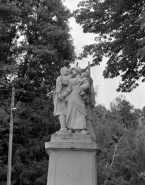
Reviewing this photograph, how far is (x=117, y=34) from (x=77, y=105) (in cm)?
588

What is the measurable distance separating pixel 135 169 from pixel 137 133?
285 centimetres

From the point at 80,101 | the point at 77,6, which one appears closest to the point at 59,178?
the point at 80,101

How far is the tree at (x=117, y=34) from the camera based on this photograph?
1348 cm

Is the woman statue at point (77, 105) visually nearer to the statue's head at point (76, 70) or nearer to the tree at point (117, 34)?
the statue's head at point (76, 70)

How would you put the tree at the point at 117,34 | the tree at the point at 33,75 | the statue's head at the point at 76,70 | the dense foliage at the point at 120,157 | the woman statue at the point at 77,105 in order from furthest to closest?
the dense foliage at the point at 120,157 → the tree at the point at 33,75 → the tree at the point at 117,34 → the statue's head at the point at 76,70 → the woman statue at the point at 77,105

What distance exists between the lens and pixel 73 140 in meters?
8.87

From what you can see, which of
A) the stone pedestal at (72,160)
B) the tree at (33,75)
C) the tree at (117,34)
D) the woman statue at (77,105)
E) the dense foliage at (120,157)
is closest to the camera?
the stone pedestal at (72,160)

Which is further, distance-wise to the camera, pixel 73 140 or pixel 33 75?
pixel 33 75

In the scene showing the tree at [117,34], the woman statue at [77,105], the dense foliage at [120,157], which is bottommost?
the dense foliage at [120,157]

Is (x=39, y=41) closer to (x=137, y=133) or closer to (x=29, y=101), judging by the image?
(x=29, y=101)

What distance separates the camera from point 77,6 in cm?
1567

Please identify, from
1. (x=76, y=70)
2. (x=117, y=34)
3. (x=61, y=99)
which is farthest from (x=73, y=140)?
(x=117, y=34)

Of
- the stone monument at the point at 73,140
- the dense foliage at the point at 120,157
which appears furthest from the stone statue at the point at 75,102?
the dense foliage at the point at 120,157

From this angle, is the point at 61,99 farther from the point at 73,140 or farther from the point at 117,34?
the point at 117,34
